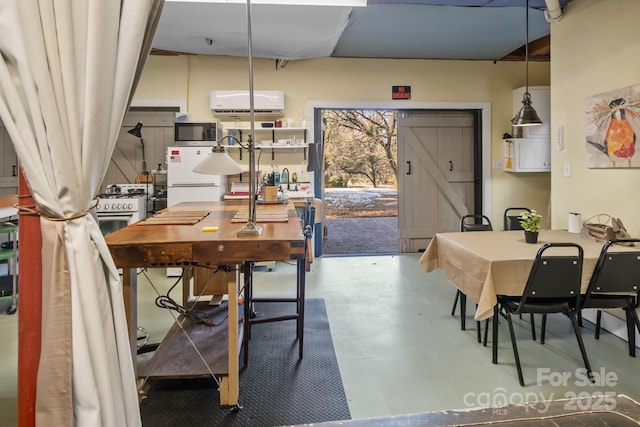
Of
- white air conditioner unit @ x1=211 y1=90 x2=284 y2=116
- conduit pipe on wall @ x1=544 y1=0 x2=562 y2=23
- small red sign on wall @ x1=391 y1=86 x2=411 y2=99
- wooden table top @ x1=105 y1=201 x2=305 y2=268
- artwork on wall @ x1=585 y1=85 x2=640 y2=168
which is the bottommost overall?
wooden table top @ x1=105 y1=201 x2=305 y2=268

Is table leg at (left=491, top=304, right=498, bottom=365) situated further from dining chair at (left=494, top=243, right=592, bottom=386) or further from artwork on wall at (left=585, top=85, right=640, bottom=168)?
artwork on wall at (left=585, top=85, right=640, bottom=168)

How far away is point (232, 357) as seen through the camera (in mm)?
1999

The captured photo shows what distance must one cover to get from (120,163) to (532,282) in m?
5.37

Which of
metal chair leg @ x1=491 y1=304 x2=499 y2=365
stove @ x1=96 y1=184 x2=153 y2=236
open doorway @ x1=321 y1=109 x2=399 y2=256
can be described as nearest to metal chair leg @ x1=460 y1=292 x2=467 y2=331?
metal chair leg @ x1=491 y1=304 x2=499 y2=365

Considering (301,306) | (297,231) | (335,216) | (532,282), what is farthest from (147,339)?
(335,216)

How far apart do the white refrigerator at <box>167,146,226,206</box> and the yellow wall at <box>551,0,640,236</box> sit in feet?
12.3

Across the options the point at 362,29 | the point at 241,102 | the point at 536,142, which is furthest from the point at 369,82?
the point at 536,142

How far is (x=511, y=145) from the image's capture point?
551 cm

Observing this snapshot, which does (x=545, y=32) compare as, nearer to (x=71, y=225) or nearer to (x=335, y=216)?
(x=71, y=225)

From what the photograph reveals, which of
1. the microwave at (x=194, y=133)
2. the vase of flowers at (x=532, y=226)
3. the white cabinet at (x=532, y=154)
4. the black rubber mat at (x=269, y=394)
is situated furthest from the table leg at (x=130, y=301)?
the white cabinet at (x=532, y=154)

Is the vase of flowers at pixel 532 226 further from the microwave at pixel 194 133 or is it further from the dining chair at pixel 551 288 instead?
the microwave at pixel 194 133

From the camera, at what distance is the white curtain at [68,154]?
98cm

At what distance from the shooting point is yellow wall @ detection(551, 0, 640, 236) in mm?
2854

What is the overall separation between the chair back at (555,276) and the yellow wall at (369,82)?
12.3 ft
